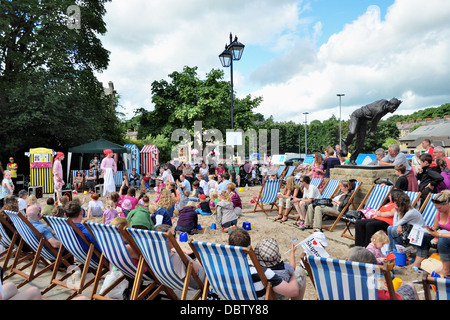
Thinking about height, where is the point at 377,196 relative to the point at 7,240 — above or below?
above

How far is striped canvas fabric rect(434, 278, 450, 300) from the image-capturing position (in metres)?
1.87

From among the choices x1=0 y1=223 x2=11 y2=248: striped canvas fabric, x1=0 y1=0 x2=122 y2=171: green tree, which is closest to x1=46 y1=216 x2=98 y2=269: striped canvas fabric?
x1=0 y1=223 x2=11 y2=248: striped canvas fabric

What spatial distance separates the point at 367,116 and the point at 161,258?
7.29m

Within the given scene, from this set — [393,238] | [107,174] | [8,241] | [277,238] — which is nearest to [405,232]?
[393,238]

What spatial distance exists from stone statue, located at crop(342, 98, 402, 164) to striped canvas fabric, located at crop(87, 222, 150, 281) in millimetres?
6809

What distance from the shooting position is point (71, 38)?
58.9 ft

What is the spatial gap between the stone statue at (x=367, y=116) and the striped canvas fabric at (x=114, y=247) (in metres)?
6.81

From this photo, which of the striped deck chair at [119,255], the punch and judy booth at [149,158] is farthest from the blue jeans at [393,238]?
the punch and judy booth at [149,158]

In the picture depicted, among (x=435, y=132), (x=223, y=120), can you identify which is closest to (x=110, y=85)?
(x=223, y=120)

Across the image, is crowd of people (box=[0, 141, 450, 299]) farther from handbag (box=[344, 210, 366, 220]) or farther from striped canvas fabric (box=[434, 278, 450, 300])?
striped canvas fabric (box=[434, 278, 450, 300])

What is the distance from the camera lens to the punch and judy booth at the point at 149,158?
→ 20781 millimetres

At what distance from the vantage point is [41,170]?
566 inches

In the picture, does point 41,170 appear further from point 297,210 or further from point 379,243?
point 379,243

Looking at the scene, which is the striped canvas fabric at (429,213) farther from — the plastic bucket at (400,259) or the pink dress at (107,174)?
the pink dress at (107,174)
